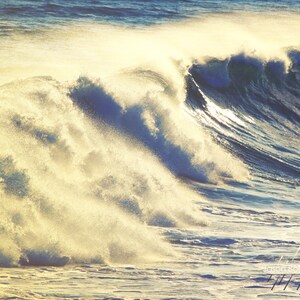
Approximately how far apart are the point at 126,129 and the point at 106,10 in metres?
11.8

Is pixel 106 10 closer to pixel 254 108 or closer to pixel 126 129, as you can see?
pixel 254 108

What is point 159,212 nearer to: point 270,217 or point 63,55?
point 270,217

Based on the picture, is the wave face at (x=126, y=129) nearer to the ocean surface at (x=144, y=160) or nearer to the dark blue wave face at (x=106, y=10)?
the ocean surface at (x=144, y=160)

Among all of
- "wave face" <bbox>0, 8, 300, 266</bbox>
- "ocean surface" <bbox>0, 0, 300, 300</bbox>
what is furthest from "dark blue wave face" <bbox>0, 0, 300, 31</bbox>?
"wave face" <bbox>0, 8, 300, 266</bbox>

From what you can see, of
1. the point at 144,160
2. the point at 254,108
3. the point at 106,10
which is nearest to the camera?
the point at 144,160

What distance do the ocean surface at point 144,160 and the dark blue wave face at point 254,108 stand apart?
0.04 meters

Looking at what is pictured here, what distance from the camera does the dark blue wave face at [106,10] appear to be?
2377cm

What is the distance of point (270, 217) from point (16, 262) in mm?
4298

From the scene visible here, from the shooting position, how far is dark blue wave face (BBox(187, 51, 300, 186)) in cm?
1659

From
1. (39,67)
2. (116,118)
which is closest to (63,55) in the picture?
(39,67)

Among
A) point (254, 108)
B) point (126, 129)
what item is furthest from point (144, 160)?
point (254, 108)

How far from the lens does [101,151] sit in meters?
13.5

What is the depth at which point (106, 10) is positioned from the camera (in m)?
26.2

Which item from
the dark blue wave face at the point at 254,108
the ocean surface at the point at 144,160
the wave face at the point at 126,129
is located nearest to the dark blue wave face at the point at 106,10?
the ocean surface at the point at 144,160
